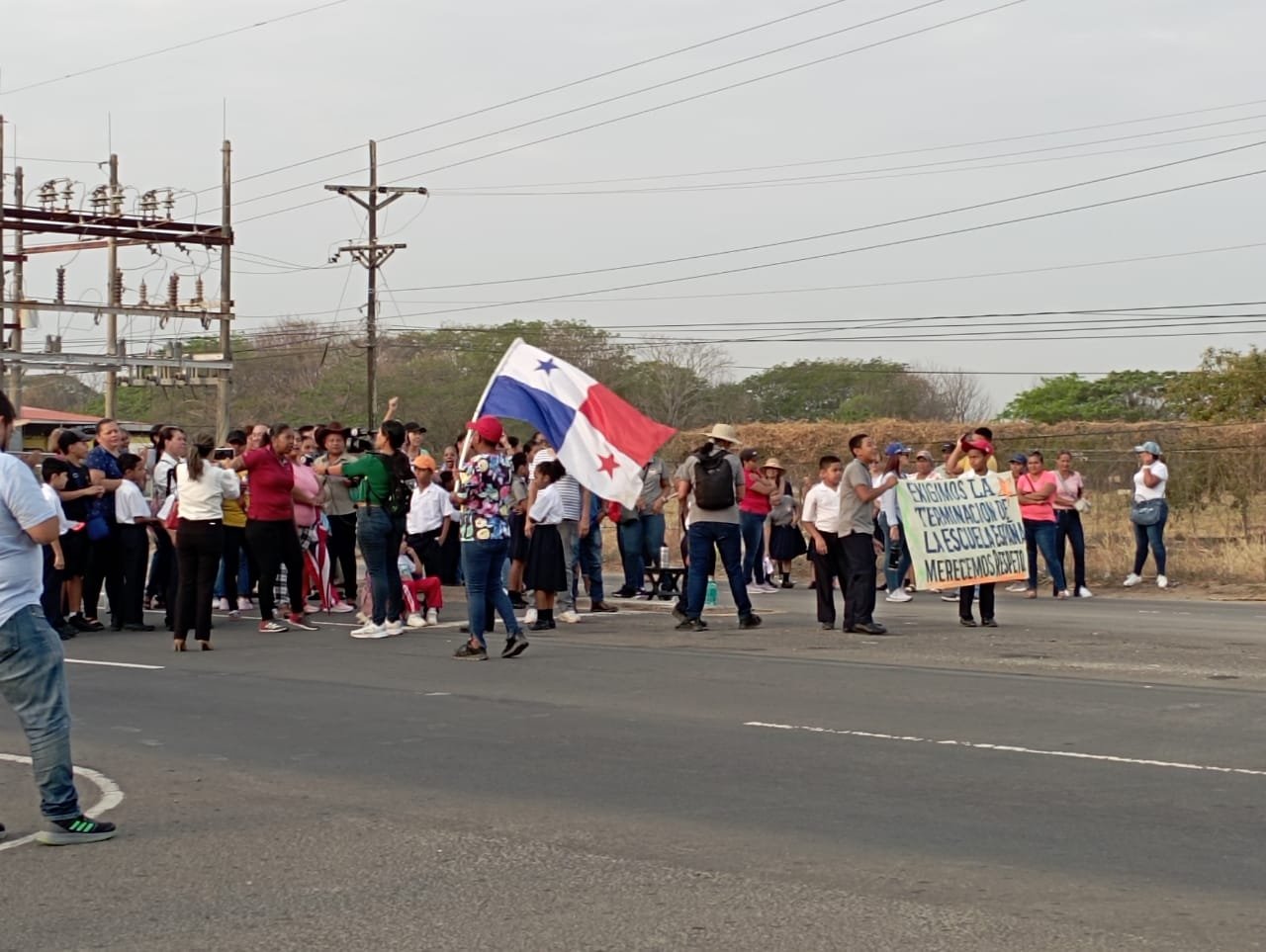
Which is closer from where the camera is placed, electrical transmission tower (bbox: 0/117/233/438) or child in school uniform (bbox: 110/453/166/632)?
child in school uniform (bbox: 110/453/166/632)

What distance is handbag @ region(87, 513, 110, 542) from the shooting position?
16.9m

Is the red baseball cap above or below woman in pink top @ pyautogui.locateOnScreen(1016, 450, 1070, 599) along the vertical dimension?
above

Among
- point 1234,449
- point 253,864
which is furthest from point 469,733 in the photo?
point 1234,449

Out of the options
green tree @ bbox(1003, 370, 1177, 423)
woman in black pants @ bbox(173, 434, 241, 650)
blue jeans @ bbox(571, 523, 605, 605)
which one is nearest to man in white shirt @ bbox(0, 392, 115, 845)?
woman in black pants @ bbox(173, 434, 241, 650)

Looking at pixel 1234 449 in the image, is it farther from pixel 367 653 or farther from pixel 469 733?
pixel 469 733

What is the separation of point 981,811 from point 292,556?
10.5 meters

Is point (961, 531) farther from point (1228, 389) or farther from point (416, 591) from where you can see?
point (1228, 389)

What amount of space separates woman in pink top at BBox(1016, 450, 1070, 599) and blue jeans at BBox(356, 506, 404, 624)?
27.8 feet

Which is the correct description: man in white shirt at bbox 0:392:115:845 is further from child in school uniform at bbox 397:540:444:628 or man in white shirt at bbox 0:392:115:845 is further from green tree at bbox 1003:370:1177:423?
green tree at bbox 1003:370:1177:423

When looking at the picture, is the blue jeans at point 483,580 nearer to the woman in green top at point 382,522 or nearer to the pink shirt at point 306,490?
the woman in green top at point 382,522

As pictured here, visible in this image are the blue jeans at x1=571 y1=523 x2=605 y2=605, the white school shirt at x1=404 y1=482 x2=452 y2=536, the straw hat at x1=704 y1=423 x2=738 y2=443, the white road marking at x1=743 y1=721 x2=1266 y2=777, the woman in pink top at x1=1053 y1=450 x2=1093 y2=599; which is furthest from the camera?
the woman in pink top at x1=1053 y1=450 x2=1093 y2=599

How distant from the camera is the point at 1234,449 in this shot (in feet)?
95.8

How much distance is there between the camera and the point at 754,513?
877 inches

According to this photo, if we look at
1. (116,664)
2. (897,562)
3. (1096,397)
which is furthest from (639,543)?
(1096,397)
